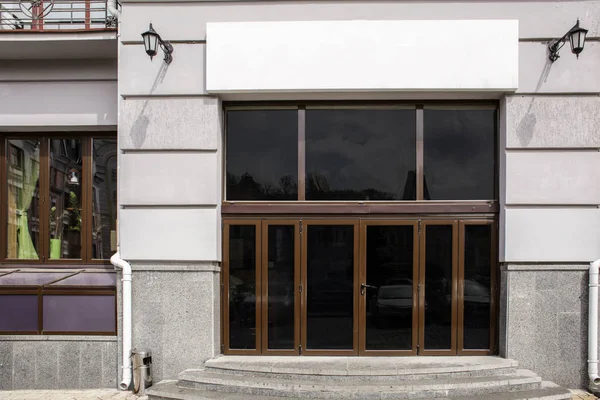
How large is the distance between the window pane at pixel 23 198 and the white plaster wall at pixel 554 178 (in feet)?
27.1

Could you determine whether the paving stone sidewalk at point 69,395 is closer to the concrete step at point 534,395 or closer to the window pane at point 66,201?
the window pane at point 66,201

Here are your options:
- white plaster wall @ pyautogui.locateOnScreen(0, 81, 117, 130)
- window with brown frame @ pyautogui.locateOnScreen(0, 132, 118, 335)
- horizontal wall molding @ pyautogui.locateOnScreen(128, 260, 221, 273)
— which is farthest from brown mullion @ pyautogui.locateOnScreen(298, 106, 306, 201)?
window with brown frame @ pyautogui.locateOnScreen(0, 132, 118, 335)

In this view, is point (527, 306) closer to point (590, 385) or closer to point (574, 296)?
point (574, 296)

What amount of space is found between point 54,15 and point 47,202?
337 centimetres

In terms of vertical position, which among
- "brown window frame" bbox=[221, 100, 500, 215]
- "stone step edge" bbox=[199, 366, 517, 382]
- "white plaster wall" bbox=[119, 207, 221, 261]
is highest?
"brown window frame" bbox=[221, 100, 500, 215]

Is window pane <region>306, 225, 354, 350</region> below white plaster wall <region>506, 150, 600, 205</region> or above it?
below

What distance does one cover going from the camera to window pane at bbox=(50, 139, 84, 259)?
766 centimetres

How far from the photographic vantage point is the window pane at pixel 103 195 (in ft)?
25.0

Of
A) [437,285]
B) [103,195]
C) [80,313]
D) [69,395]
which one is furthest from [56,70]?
[437,285]

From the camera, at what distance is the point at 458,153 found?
7039 mm

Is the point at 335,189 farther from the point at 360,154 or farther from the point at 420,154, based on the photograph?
the point at 420,154

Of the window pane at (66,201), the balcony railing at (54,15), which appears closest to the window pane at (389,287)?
the window pane at (66,201)

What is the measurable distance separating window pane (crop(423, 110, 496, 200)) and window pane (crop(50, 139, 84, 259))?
6.23 metres

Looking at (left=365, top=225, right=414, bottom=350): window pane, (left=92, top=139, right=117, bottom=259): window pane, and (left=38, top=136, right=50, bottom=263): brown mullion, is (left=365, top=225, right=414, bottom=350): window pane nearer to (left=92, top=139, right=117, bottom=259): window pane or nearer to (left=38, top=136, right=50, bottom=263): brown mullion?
(left=92, top=139, right=117, bottom=259): window pane
